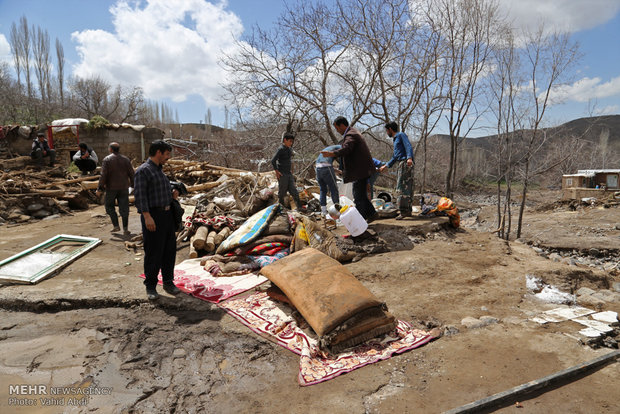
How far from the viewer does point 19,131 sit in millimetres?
13633

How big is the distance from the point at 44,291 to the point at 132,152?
1167cm

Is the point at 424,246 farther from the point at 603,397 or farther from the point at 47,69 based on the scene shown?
the point at 47,69

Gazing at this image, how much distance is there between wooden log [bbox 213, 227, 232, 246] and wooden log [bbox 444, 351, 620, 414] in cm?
435

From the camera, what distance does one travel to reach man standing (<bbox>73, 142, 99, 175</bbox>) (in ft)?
34.1

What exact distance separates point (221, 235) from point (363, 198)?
2.39 meters

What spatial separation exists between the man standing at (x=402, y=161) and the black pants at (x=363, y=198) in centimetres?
62

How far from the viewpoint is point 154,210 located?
3787 mm

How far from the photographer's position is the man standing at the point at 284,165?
6.79 m

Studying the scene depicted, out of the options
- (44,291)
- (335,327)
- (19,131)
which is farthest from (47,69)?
(335,327)

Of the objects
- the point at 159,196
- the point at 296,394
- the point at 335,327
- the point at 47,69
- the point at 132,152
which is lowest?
the point at 296,394

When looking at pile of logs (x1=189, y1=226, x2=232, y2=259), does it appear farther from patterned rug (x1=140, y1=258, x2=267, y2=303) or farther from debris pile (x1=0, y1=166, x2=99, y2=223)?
debris pile (x1=0, y1=166, x2=99, y2=223)

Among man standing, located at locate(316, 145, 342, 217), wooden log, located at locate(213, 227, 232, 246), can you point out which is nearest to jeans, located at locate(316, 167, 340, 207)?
man standing, located at locate(316, 145, 342, 217)

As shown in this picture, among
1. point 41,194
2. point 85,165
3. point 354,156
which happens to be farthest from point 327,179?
point 85,165

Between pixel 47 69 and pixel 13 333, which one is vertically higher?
pixel 47 69
